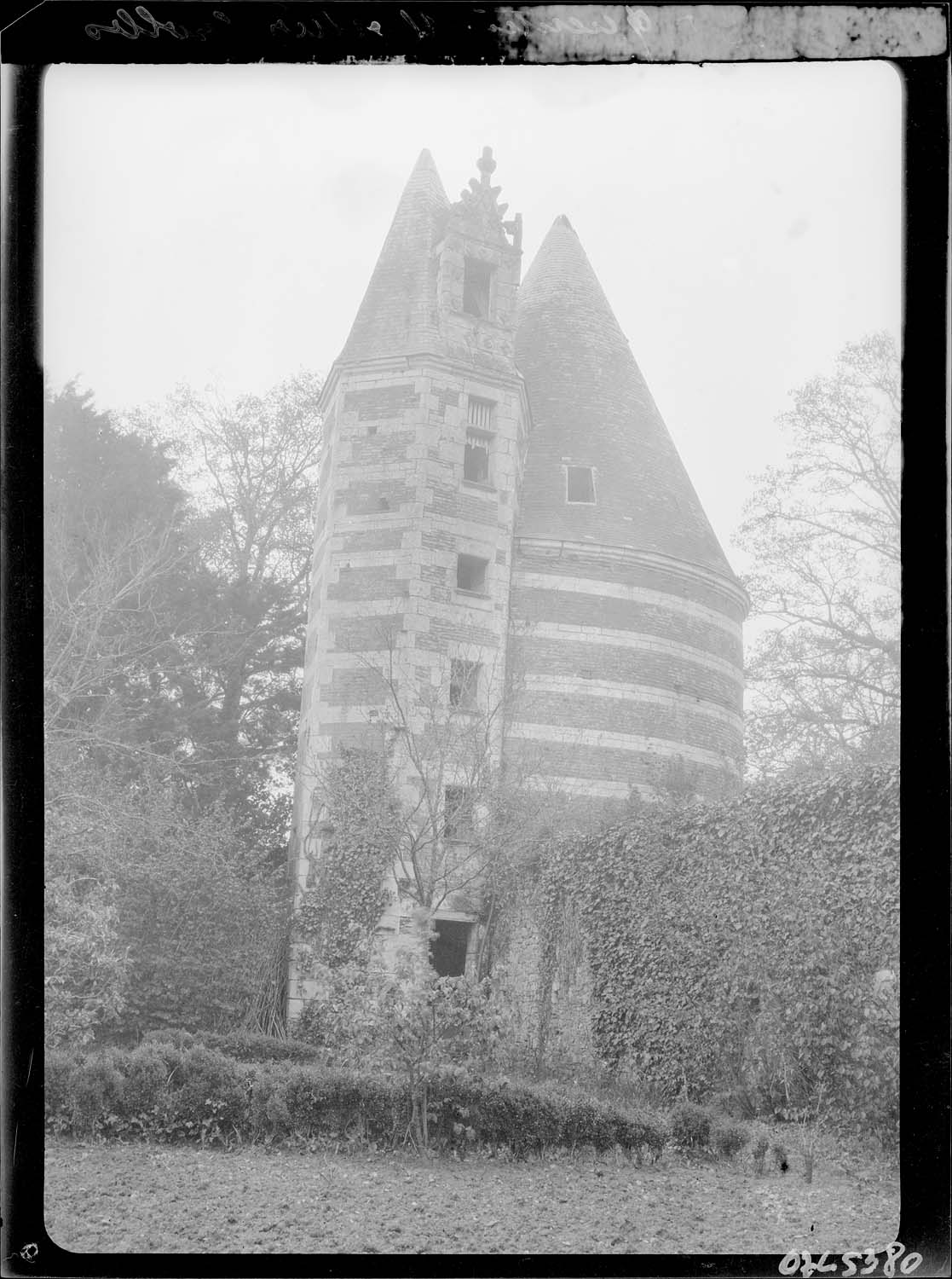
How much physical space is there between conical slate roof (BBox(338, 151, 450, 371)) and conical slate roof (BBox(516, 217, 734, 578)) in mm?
1270

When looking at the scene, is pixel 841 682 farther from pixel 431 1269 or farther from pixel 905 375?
pixel 431 1269

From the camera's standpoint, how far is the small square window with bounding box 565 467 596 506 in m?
14.7

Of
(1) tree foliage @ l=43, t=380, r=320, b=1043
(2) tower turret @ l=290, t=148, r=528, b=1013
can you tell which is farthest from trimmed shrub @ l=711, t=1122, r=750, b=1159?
(1) tree foliage @ l=43, t=380, r=320, b=1043

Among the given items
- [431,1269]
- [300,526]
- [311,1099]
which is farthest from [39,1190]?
[300,526]

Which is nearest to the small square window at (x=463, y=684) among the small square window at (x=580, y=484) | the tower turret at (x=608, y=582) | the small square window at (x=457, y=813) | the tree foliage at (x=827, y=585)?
the tower turret at (x=608, y=582)

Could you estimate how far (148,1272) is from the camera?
4.97 metres

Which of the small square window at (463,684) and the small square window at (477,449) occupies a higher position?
the small square window at (477,449)

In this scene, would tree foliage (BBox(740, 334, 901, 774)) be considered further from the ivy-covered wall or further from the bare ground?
the bare ground

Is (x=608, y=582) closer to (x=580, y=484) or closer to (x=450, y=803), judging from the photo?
(x=580, y=484)

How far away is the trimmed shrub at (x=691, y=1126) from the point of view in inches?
324

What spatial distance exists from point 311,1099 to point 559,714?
6070 mm

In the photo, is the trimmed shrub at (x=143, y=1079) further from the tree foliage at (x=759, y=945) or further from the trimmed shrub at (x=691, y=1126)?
the trimmed shrub at (x=691, y=1126)

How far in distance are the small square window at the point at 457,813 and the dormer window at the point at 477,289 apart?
655 centimetres

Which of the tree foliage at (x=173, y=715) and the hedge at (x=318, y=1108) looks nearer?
the hedge at (x=318, y=1108)
